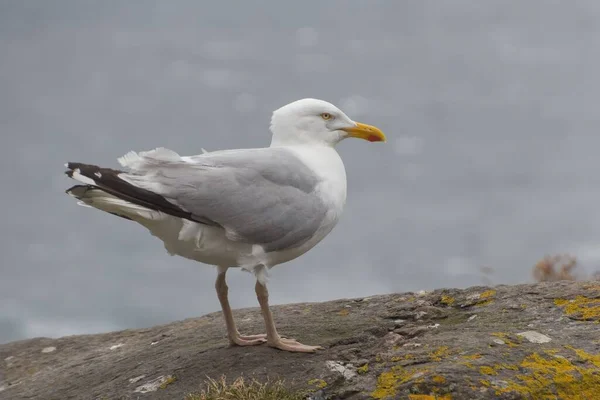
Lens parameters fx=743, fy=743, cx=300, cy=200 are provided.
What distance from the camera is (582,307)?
22.1 ft

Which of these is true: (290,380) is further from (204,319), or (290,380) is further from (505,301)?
(204,319)

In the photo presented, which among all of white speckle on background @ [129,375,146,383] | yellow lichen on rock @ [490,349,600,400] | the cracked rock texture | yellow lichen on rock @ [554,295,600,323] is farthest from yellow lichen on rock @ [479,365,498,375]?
white speckle on background @ [129,375,146,383]

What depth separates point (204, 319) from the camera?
9.05 meters

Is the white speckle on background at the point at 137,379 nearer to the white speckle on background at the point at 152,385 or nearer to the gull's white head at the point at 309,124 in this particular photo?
the white speckle on background at the point at 152,385

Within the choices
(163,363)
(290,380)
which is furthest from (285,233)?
(163,363)

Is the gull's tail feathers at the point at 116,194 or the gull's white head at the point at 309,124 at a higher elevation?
the gull's white head at the point at 309,124

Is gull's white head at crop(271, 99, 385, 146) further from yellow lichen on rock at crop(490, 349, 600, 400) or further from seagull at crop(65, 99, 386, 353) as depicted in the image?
yellow lichen on rock at crop(490, 349, 600, 400)

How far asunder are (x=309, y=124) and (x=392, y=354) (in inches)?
92.7

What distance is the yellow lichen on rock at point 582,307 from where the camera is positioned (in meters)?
6.50

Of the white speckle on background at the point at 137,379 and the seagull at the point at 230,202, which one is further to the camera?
the white speckle on background at the point at 137,379

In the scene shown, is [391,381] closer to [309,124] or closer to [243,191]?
[243,191]

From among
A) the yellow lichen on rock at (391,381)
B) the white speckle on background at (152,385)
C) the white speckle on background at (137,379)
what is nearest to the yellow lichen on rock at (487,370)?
the yellow lichen on rock at (391,381)

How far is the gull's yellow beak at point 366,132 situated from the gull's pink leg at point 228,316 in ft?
6.01

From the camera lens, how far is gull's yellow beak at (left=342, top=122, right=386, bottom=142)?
725 cm
